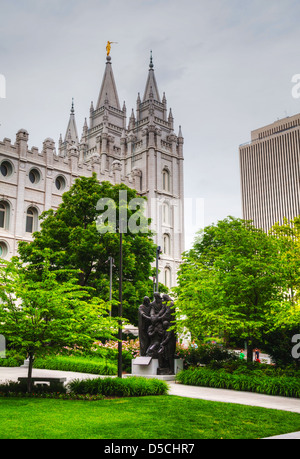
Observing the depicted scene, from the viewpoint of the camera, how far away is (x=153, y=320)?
2042 cm

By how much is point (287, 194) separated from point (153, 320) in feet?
358

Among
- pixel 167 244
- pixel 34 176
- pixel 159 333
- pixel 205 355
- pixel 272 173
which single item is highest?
pixel 272 173

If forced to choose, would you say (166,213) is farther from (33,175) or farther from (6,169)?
(6,169)

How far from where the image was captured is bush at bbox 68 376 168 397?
1345 centimetres

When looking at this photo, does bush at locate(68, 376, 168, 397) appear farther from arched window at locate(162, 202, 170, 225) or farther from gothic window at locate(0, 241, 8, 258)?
arched window at locate(162, 202, 170, 225)

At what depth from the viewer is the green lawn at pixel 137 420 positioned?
806 cm

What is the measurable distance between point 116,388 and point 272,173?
119 meters

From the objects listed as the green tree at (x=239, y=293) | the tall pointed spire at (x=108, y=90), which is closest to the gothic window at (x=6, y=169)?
the tall pointed spire at (x=108, y=90)

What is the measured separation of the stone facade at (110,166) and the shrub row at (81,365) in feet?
69.2

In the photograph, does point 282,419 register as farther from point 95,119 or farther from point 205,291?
point 95,119

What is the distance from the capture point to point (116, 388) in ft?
44.1

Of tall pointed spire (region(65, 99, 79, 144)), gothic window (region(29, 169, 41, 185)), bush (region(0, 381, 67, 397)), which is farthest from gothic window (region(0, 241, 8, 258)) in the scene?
tall pointed spire (region(65, 99, 79, 144))

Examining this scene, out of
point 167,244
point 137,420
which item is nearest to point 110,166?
point 167,244

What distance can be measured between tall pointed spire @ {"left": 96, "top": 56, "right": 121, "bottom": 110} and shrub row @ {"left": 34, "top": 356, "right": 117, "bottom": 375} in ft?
177
